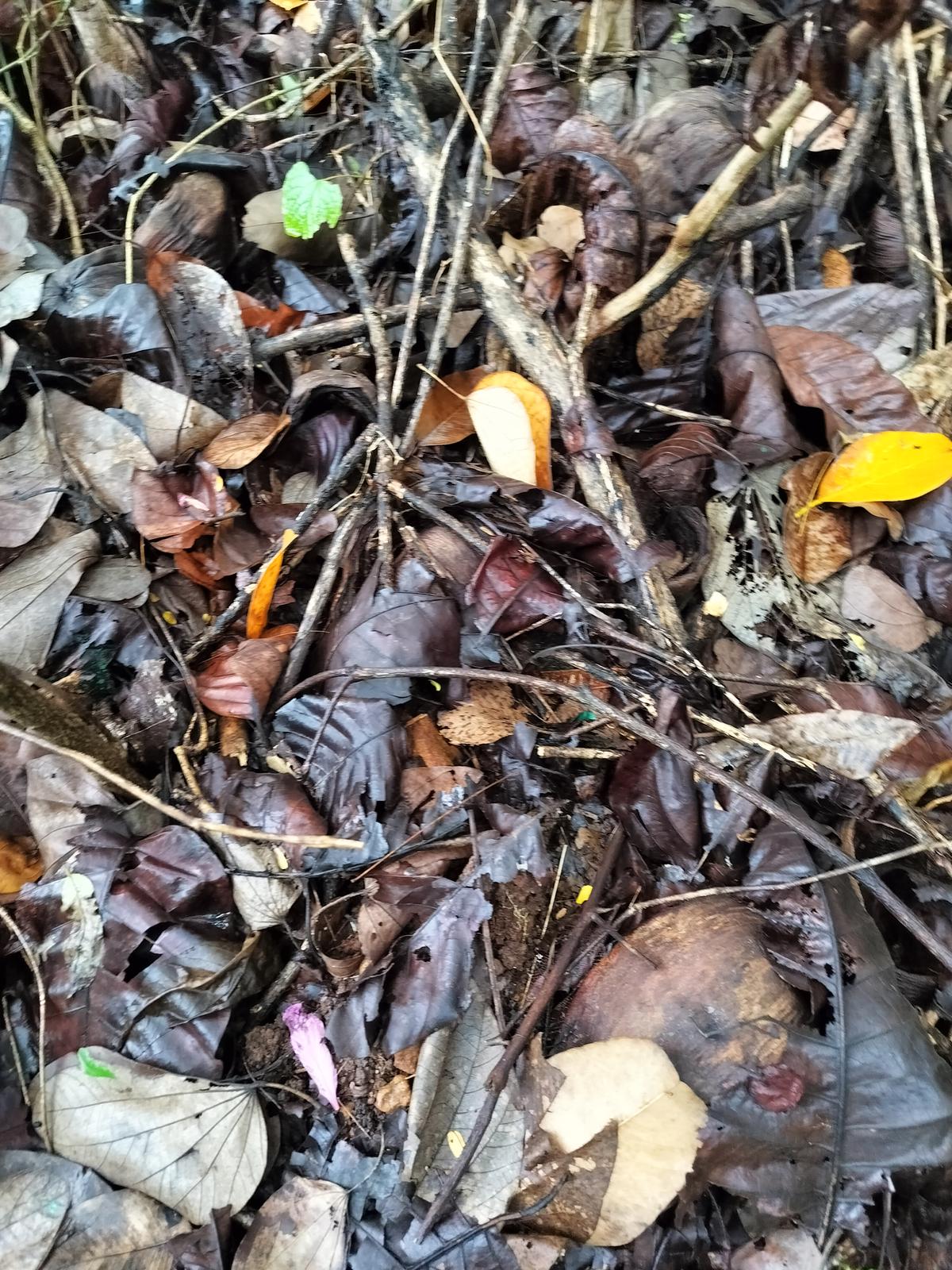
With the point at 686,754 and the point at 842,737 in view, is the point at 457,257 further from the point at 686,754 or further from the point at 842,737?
the point at 842,737

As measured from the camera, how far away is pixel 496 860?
1377 mm

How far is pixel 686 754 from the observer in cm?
134

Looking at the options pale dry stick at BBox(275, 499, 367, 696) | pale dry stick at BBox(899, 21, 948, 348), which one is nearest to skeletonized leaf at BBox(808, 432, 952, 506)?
pale dry stick at BBox(899, 21, 948, 348)

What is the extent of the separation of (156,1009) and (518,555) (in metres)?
1.07

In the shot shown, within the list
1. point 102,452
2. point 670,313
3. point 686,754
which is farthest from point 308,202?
point 686,754

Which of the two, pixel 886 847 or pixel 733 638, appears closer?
pixel 886 847

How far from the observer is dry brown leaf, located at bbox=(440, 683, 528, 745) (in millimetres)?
1474

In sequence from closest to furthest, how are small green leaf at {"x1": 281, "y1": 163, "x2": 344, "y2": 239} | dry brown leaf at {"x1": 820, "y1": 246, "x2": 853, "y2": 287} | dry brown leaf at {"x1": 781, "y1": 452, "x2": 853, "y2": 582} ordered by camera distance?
dry brown leaf at {"x1": 781, "y1": 452, "x2": 853, "y2": 582}
small green leaf at {"x1": 281, "y1": 163, "x2": 344, "y2": 239}
dry brown leaf at {"x1": 820, "y1": 246, "x2": 853, "y2": 287}

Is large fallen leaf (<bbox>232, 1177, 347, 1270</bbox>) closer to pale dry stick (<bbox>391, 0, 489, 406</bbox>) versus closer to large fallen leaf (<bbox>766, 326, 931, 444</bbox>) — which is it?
pale dry stick (<bbox>391, 0, 489, 406</bbox>)

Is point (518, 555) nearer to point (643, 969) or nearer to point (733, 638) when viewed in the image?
point (733, 638)

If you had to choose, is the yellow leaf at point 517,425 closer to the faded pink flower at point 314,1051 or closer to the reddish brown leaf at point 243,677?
the reddish brown leaf at point 243,677

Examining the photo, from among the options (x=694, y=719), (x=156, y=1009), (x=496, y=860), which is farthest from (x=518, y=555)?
(x=156, y=1009)

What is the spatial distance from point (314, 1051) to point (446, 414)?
4.26 feet

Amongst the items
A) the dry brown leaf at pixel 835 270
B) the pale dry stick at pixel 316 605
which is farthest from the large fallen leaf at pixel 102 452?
the dry brown leaf at pixel 835 270
